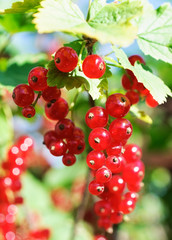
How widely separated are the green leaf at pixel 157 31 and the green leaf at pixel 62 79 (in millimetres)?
294

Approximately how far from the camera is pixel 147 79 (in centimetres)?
98

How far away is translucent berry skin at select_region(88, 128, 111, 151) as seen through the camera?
3.06ft

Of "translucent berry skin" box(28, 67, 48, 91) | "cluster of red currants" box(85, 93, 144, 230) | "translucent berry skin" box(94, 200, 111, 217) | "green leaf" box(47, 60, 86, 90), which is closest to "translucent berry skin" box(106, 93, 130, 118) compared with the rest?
"cluster of red currants" box(85, 93, 144, 230)

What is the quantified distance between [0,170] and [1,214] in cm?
22

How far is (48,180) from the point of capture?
2.90 meters

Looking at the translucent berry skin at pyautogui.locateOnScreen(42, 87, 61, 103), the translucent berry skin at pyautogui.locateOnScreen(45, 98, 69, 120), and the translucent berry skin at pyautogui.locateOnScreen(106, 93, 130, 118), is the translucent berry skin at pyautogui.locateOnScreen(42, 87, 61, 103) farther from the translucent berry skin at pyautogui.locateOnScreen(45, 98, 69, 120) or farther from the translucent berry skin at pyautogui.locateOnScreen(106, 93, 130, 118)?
the translucent berry skin at pyautogui.locateOnScreen(106, 93, 130, 118)

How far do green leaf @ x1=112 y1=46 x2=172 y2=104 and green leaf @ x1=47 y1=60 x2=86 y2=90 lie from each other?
0.46 feet

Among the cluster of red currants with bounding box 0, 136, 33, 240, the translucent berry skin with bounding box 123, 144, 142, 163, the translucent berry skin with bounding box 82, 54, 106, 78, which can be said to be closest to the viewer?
the translucent berry skin with bounding box 82, 54, 106, 78

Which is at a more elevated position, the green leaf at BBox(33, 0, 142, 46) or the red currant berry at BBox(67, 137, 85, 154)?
the green leaf at BBox(33, 0, 142, 46)

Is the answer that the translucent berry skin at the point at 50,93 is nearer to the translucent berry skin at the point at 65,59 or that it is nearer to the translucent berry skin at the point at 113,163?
the translucent berry skin at the point at 65,59

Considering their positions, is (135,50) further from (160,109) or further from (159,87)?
(159,87)

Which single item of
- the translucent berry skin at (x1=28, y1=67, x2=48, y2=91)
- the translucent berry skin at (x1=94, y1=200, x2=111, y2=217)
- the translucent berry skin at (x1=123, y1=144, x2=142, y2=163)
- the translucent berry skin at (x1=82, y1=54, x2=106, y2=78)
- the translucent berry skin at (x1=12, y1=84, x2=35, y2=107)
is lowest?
the translucent berry skin at (x1=94, y1=200, x2=111, y2=217)

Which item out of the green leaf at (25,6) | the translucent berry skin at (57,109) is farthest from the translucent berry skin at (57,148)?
the green leaf at (25,6)

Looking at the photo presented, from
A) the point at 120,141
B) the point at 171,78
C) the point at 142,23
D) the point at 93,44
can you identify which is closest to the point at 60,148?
the point at 120,141
